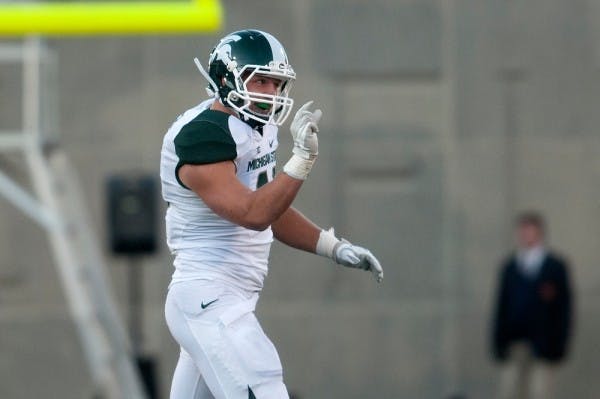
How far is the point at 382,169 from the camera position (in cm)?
1328

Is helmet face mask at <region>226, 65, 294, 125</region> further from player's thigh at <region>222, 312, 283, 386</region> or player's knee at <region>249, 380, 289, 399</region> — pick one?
player's knee at <region>249, 380, 289, 399</region>

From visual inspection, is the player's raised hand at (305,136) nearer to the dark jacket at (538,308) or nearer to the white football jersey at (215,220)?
the white football jersey at (215,220)

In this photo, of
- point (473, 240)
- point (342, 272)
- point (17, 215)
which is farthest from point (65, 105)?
point (473, 240)

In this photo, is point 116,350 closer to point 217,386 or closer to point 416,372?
point 416,372

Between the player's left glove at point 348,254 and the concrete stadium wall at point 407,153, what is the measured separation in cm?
705

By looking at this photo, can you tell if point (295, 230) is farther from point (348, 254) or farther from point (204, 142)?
point (204, 142)

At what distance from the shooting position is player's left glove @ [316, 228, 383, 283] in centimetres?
583

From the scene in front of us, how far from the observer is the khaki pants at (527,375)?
1208cm

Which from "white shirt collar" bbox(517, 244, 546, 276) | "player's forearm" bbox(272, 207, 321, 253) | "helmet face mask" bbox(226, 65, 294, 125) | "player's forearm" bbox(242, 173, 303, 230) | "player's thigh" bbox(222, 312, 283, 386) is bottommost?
"white shirt collar" bbox(517, 244, 546, 276)

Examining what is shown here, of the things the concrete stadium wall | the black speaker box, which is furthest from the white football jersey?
the concrete stadium wall

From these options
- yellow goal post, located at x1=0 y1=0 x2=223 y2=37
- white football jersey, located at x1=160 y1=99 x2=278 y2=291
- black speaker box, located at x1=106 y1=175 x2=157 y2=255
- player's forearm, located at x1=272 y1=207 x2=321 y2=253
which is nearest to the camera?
white football jersey, located at x1=160 y1=99 x2=278 y2=291

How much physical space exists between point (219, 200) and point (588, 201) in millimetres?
8163

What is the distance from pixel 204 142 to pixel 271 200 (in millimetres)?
291

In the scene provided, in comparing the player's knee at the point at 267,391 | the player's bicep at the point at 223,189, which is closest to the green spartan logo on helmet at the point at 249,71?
the player's bicep at the point at 223,189
